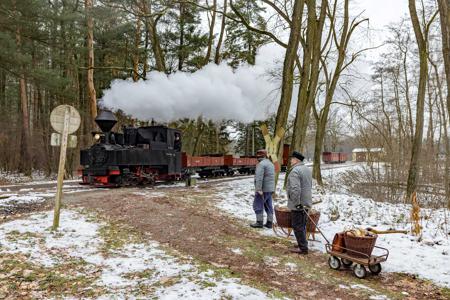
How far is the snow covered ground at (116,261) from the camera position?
4484mm

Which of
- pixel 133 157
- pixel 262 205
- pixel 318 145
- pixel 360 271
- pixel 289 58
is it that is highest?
pixel 289 58

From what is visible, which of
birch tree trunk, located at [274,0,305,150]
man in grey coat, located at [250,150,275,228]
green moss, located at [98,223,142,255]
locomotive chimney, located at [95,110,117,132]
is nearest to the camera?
green moss, located at [98,223,142,255]

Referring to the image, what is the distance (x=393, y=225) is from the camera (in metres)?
8.54

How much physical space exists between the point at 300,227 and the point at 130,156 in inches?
403

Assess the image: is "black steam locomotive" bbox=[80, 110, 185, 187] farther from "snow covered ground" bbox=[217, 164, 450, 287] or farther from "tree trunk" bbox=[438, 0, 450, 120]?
"tree trunk" bbox=[438, 0, 450, 120]

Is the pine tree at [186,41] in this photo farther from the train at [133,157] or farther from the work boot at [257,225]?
the work boot at [257,225]

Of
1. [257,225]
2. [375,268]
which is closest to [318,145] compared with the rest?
[257,225]

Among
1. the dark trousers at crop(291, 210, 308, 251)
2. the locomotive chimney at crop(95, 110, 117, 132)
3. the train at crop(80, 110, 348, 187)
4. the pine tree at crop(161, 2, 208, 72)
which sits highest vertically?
the pine tree at crop(161, 2, 208, 72)

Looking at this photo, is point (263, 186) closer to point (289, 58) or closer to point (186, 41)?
point (289, 58)

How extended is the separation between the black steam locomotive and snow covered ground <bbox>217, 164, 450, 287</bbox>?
13.8ft

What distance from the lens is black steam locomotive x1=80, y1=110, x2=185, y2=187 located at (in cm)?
1467

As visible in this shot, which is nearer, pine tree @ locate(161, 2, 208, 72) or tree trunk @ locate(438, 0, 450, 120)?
tree trunk @ locate(438, 0, 450, 120)

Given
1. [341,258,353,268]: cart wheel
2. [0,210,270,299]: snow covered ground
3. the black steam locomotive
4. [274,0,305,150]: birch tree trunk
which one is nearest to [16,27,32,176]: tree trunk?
the black steam locomotive

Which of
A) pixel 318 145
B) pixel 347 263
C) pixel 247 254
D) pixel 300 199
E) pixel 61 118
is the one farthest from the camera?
pixel 318 145
